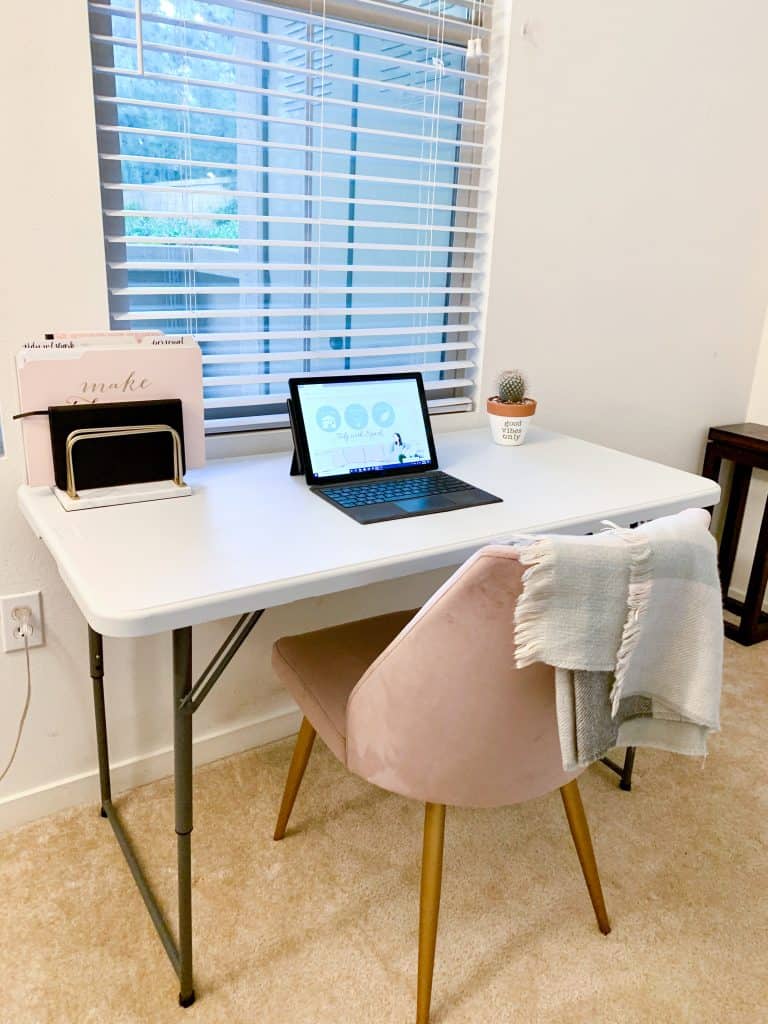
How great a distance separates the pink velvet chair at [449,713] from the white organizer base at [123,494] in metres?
0.39

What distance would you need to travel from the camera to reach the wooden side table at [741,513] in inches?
97.1

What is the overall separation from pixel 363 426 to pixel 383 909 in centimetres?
91

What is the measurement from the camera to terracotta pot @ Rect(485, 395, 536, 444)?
184 centimetres

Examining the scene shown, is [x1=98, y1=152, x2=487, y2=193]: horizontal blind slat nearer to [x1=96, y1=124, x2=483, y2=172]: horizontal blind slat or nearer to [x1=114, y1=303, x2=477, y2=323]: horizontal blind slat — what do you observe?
[x1=96, y1=124, x2=483, y2=172]: horizontal blind slat

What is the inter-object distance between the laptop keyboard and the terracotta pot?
0.31 metres

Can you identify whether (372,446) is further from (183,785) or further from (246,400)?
(183,785)

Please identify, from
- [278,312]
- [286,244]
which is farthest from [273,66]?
[278,312]

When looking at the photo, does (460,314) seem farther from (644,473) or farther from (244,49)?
(244,49)

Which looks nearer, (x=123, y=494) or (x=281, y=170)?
(x=123, y=494)

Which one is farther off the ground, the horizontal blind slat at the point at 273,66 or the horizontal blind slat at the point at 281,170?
the horizontal blind slat at the point at 273,66

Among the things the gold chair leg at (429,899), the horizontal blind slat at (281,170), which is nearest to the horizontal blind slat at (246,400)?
the horizontal blind slat at (281,170)

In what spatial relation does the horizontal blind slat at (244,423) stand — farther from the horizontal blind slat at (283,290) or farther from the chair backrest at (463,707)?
the chair backrest at (463,707)

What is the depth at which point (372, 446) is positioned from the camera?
1613mm

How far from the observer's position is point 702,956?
4.74ft
